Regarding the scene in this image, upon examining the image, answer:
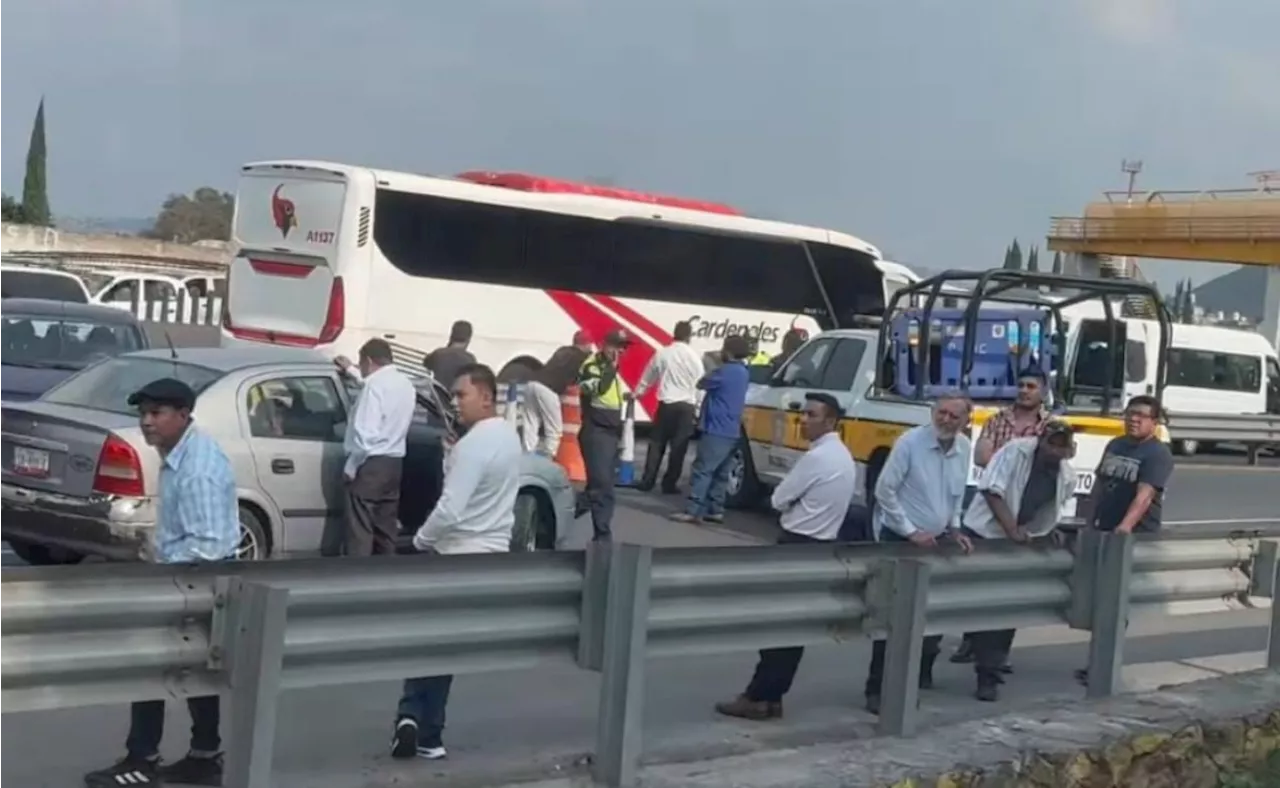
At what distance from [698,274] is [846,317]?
3.00 meters

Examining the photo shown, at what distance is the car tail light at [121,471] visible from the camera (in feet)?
34.4

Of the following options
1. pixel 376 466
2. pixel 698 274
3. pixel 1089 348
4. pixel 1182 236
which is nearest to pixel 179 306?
pixel 698 274

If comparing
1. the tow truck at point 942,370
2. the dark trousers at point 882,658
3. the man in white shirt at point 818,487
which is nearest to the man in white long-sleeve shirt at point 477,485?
the man in white shirt at point 818,487

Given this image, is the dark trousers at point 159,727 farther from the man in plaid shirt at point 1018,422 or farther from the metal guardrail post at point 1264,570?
the metal guardrail post at point 1264,570

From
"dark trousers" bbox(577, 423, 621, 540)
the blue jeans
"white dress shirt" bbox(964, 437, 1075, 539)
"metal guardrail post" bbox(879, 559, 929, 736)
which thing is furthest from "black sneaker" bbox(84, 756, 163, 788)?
the blue jeans

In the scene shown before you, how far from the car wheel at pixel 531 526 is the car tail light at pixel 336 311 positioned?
9539 millimetres

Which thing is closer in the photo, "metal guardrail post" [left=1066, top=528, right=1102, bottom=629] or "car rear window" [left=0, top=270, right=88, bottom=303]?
"metal guardrail post" [left=1066, top=528, right=1102, bottom=629]

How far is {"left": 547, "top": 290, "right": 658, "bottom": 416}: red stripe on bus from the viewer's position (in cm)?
2477

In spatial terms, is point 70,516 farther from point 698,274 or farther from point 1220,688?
point 698,274

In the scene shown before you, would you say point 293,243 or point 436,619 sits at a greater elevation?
point 293,243

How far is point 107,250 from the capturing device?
188ft

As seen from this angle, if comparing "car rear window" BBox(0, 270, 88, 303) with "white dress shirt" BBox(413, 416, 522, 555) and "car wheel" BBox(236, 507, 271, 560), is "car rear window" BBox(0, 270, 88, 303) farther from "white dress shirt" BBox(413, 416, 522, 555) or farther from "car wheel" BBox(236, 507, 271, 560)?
"white dress shirt" BBox(413, 416, 522, 555)

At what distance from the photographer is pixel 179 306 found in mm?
34688

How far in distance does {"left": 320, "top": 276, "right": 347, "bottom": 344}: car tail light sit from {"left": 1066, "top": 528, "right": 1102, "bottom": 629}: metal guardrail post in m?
15.1
